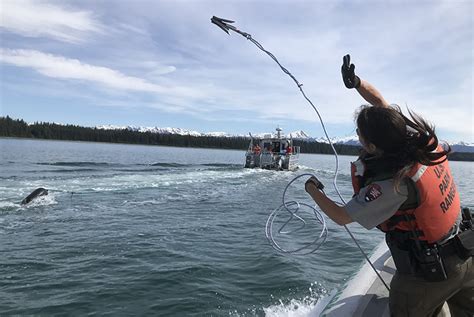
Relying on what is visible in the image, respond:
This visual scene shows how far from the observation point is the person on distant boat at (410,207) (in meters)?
2.60

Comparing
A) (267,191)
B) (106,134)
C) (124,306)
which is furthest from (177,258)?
(106,134)

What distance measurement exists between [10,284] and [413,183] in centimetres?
714

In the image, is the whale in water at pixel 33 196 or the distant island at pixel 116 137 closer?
the whale in water at pixel 33 196

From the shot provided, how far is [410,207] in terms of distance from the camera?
8.65 ft

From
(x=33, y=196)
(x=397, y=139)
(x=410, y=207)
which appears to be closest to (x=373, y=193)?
(x=410, y=207)

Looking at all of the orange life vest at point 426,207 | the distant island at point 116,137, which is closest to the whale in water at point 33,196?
the orange life vest at point 426,207

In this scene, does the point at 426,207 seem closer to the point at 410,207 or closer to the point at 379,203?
the point at 410,207

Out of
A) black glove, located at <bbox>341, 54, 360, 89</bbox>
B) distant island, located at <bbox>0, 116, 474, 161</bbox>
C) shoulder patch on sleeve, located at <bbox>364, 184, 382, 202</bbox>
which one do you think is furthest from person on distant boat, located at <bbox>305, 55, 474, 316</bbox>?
distant island, located at <bbox>0, 116, 474, 161</bbox>

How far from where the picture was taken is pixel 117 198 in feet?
56.5

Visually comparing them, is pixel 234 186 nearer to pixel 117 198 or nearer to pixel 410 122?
pixel 117 198

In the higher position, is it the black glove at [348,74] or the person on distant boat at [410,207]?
the black glove at [348,74]

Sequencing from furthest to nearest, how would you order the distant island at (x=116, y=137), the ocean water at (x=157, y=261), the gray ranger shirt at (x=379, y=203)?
the distant island at (x=116, y=137), the ocean water at (x=157, y=261), the gray ranger shirt at (x=379, y=203)

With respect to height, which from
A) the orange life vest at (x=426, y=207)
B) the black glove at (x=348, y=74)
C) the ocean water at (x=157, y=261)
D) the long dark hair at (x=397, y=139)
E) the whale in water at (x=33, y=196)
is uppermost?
the black glove at (x=348, y=74)

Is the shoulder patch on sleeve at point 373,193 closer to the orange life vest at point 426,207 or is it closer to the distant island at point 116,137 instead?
the orange life vest at point 426,207
